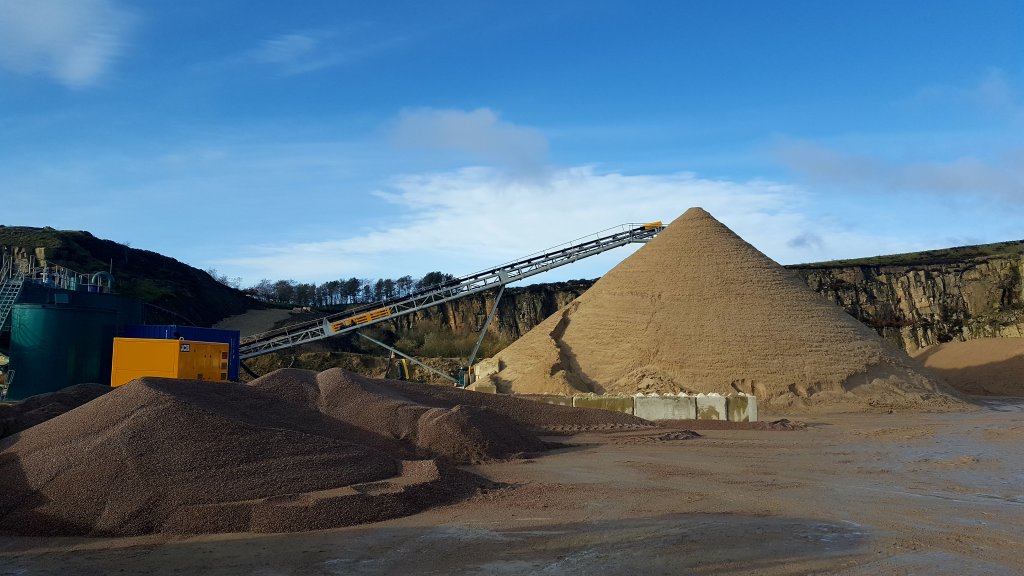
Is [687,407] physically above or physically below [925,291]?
below

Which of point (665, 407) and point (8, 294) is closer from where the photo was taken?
point (665, 407)

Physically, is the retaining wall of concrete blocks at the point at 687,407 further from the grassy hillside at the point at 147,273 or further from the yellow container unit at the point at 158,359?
the grassy hillside at the point at 147,273

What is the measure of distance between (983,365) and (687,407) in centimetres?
2262

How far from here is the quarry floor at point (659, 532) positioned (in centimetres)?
638

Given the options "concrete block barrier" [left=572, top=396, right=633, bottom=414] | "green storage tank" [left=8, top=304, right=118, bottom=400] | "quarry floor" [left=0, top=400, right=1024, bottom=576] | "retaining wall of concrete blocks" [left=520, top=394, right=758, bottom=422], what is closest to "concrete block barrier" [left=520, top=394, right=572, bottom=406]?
"concrete block barrier" [left=572, top=396, right=633, bottom=414]

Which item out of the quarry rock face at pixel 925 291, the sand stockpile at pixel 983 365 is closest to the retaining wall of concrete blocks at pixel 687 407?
the sand stockpile at pixel 983 365

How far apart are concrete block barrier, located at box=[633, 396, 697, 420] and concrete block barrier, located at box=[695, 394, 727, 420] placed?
0.12 metres

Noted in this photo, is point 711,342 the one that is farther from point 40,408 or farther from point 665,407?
point 40,408

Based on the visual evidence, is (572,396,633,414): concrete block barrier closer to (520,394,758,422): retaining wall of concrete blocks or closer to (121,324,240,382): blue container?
(520,394,758,422): retaining wall of concrete blocks

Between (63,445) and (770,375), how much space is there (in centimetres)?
1888

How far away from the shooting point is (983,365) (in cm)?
3506

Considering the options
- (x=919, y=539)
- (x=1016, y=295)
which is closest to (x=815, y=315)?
(x=919, y=539)

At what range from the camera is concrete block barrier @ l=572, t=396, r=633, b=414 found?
20.2 meters

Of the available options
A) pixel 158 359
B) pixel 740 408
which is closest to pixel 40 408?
pixel 158 359
